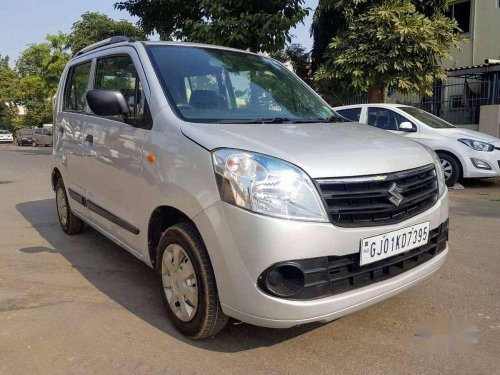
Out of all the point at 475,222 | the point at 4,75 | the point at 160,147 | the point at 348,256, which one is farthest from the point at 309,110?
the point at 4,75

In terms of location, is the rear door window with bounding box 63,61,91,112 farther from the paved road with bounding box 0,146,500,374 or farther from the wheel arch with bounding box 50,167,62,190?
the paved road with bounding box 0,146,500,374

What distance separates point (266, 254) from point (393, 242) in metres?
0.77

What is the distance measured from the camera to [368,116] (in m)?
9.17

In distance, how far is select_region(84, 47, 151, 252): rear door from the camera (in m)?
3.36

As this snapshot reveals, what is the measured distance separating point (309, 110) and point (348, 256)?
5.10ft

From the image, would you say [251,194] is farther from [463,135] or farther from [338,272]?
[463,135]

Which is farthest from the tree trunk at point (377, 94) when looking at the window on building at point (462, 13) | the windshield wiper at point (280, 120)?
the windshield wiper at point (280, 120)

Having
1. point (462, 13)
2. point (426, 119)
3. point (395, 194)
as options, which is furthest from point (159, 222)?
point (462, 13)

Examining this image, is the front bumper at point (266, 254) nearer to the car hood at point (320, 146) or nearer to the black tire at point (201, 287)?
Result: the black tire at point (201, 287)

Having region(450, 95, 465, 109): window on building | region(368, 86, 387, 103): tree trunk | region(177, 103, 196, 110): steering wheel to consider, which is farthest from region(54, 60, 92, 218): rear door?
region(450, 95, 465, 109): window on building

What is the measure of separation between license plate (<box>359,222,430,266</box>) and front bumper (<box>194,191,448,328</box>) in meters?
0.05

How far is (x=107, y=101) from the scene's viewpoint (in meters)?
3.27

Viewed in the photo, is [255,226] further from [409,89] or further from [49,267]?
[409,89]

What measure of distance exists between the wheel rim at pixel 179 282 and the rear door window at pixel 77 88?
2.19m
